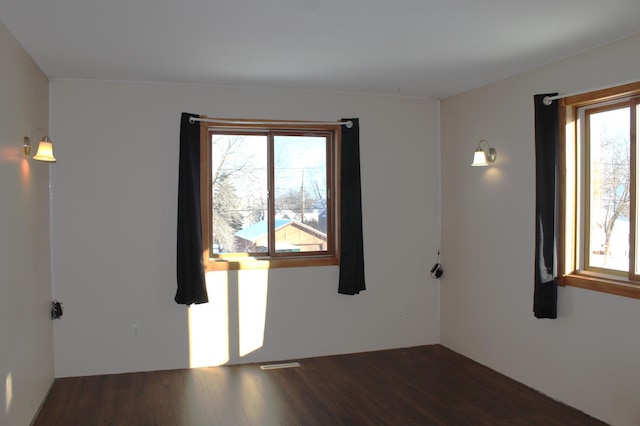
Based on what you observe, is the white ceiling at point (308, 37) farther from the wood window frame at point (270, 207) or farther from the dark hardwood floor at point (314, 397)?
the dark hardwood floor at point (314, 397)

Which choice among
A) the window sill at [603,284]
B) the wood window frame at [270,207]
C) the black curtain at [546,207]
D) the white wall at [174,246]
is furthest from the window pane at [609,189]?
the wood window frame at [270,207]

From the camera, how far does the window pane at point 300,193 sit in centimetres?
477

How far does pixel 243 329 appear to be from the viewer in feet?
15.0

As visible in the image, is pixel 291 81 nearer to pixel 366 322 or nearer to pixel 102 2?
pixel 102 2

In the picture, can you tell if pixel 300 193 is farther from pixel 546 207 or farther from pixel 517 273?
pixel 546 207

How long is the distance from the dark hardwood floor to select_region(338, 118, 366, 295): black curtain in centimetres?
74

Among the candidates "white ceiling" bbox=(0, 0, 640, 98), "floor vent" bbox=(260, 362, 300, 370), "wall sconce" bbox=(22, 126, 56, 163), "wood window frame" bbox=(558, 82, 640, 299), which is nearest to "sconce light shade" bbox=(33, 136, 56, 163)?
"wall sconce" bbox=(22, 126, 56, 163)

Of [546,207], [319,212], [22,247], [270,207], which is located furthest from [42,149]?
[546,207]

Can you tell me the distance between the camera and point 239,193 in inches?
184

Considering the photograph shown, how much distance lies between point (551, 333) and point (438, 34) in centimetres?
226

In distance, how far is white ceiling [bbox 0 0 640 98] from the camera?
269 centimetres

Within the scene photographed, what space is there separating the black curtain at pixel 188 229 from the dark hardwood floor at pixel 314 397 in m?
0.69

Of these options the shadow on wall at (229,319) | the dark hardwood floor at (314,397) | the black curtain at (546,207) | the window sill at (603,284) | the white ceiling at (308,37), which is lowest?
the dark hardwood floor at (314,397)

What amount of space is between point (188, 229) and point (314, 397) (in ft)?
5.53
